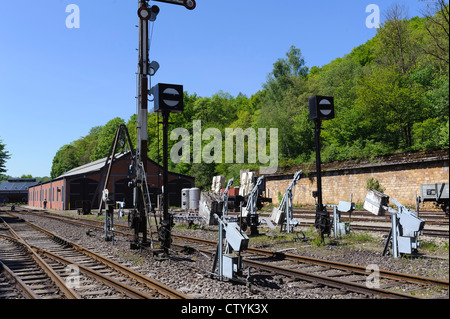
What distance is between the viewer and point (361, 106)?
34.5 meters

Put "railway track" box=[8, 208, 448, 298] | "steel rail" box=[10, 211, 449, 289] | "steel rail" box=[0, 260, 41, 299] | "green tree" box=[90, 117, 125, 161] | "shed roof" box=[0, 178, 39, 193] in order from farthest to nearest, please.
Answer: "shed roof" box=[0, 178, 39, 193] < "green tree" box=[90, 117, 125, 161] < "steel rail" box=[0, 260, 41, 299] < "steel rail" box=[10, 211, 449, 289] < "railway track" box=[8, 208, 448, 298]

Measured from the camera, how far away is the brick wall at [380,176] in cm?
2358

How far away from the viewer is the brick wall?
23.6 m

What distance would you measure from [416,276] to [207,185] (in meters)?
49.9

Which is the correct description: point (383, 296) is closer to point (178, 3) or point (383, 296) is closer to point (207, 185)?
point (178, 3)

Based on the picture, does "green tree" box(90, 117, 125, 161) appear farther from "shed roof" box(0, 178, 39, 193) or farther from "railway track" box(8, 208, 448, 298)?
"railway track" box(8, 208, 448, 298)

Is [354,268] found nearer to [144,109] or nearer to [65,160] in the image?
[144,109]

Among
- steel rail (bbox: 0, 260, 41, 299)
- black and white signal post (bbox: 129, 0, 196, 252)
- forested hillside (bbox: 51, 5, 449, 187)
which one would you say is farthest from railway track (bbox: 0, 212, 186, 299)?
forested hillside (bbox: 51, 5, 449, 187)

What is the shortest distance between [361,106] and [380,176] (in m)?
9.76

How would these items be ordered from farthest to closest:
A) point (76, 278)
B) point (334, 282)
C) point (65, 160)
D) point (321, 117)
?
point (65, 160) < point (321, 117) < point (76, 278) < point (334, 282)

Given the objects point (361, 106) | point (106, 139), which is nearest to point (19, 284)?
point (361, 106)

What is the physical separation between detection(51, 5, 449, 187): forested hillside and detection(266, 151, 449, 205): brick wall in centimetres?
131

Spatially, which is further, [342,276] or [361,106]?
[361,106]

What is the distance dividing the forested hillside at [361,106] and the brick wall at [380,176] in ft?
4.30
